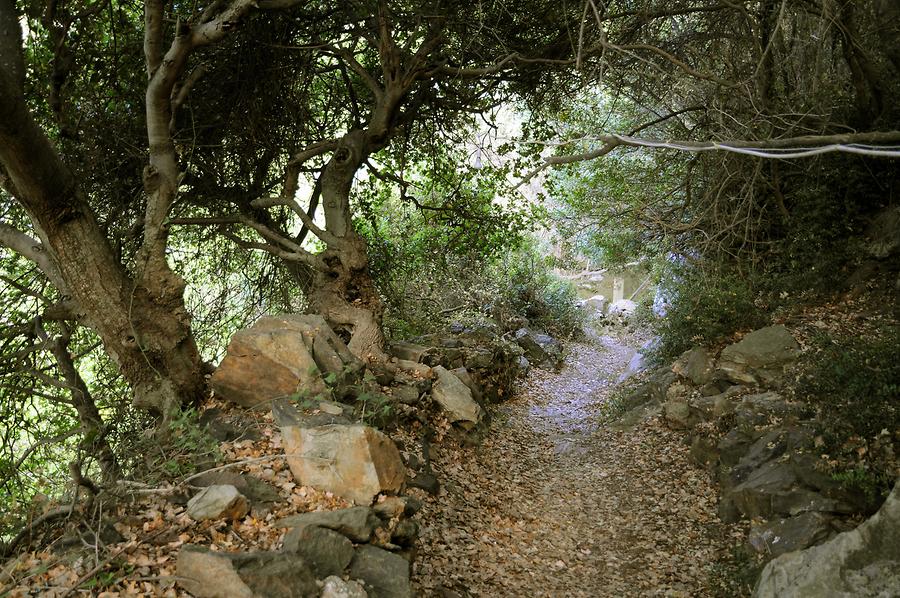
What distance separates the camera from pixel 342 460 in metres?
5.24

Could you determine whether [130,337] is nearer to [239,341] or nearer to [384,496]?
[239,341]

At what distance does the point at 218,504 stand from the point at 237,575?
3.09ft

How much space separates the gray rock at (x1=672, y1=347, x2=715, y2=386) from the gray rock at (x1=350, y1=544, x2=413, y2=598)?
586cm

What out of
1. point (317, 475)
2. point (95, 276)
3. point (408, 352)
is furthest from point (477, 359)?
point (95, 276)

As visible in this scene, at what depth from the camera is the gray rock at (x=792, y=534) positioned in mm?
5406

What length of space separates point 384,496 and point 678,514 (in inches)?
150

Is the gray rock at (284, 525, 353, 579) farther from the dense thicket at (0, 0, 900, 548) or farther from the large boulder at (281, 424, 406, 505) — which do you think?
the dense thicket at (0, 0, 900, 548)

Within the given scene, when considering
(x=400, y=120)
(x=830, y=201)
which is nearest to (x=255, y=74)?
(x=400, y=120)

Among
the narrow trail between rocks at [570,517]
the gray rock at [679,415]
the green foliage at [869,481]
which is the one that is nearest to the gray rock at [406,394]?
the narrow trail between rocks at [570,517]

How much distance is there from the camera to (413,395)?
7941 mm

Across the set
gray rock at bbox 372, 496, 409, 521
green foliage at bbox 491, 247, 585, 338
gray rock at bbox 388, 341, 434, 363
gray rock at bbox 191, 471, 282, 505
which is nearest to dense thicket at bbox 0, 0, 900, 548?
gray rock at bbox 191, 471, 282, 505

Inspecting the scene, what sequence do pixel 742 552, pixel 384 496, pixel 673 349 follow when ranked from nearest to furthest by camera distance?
1. pixel 384 496
2. pixel 742 552
3. pixel 673 349

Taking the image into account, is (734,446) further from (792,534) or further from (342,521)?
(342,521)

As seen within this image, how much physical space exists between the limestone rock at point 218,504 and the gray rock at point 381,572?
96 centimetres
